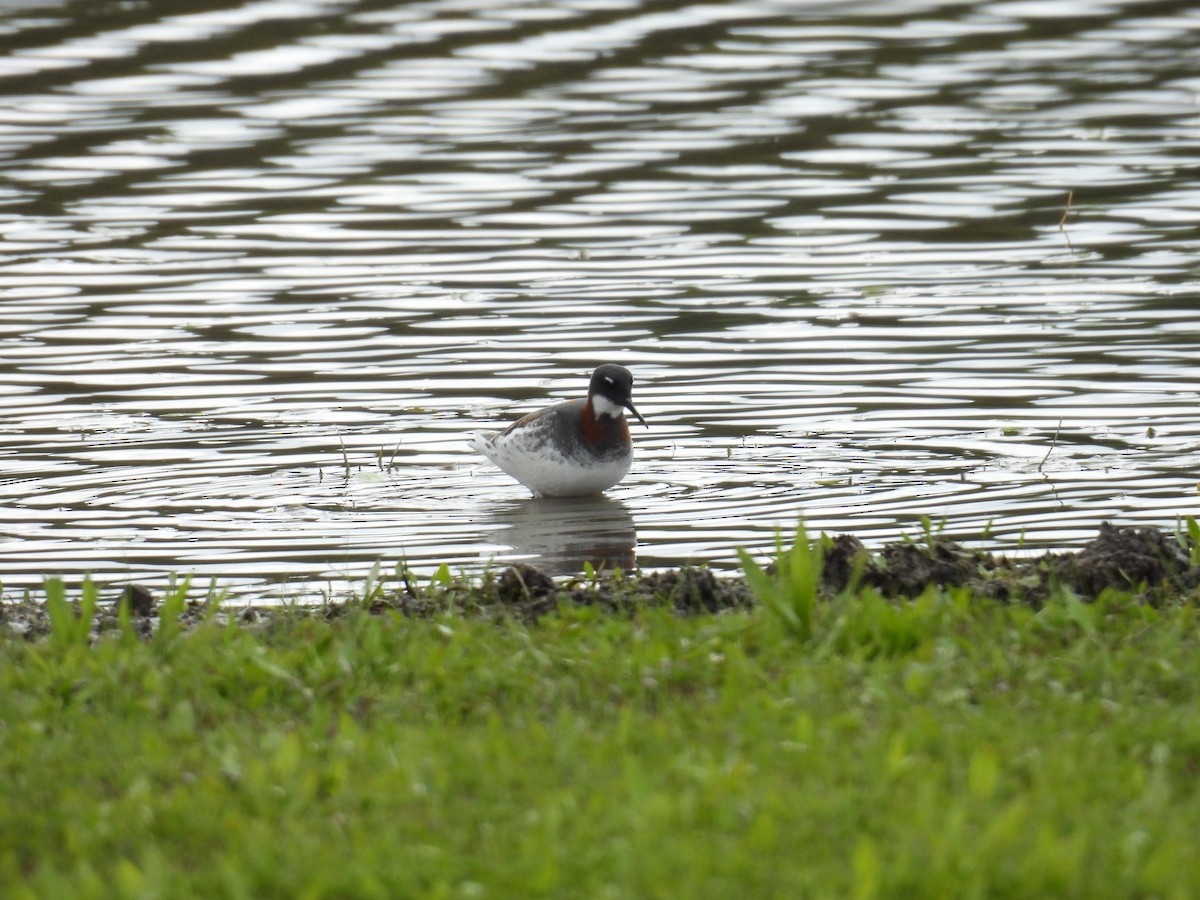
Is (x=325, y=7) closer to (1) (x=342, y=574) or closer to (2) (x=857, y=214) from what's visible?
(2) (x=857, y=214)

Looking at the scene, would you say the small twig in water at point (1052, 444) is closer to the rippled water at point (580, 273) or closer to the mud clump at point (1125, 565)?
the rippled water at point (580, 273)

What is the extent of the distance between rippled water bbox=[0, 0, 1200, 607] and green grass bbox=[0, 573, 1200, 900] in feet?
7.01

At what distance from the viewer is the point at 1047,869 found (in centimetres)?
505

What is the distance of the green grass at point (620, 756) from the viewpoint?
5.18 meters

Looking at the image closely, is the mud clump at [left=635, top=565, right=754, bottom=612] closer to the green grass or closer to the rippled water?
the green grass

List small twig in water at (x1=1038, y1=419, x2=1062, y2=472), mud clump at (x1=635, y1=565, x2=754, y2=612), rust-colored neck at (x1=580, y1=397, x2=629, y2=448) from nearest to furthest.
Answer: mud clump at (x1=635, y1=565, x2=754, y2=612), small twig in water at (x1=1038, y1=419, x2=1062, y2=472), rust-colored neck at (x1=580, y1=397, x2=629, y2=448)

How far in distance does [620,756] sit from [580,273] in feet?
37.3

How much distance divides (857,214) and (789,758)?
13164 millimetres

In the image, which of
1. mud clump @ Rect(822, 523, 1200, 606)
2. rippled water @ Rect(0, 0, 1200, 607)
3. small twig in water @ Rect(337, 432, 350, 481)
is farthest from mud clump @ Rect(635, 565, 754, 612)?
small twig in water @ Rect(337, 432, 350, 481)

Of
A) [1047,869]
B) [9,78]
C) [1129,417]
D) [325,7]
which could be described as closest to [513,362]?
[1129,417]

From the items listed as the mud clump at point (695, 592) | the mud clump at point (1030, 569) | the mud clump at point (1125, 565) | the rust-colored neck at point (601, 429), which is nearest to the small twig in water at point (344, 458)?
the rust-colored neck at point (601, 429)

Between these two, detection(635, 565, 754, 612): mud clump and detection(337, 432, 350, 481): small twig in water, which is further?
detection(337, 432, 350, 481): small twig in water

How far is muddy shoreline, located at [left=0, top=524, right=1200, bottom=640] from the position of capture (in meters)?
8.16

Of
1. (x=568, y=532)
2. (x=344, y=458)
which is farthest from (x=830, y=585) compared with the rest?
(x=344, y=458)
